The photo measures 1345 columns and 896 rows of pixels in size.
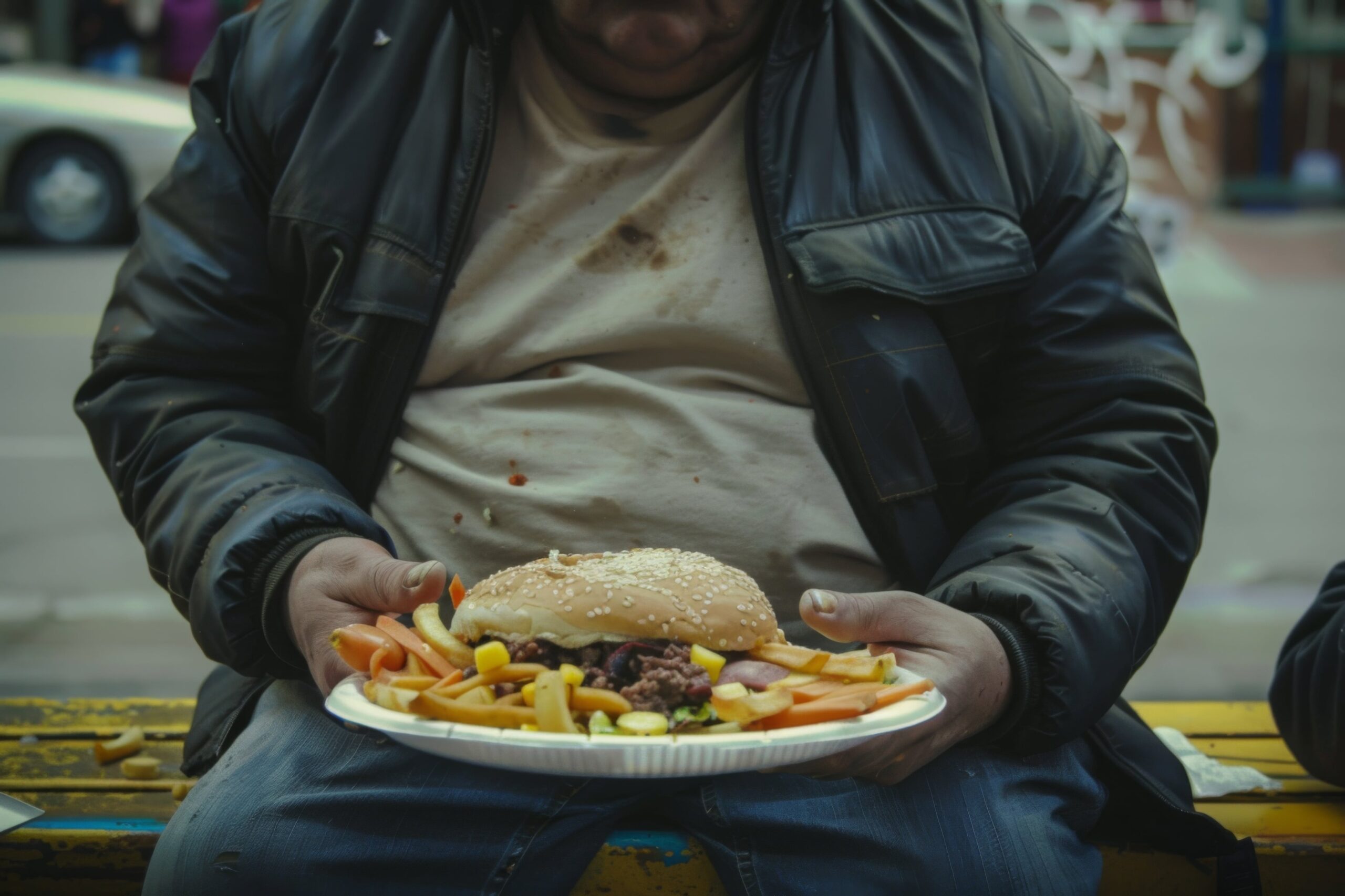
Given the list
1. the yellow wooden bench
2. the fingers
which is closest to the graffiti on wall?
the yellow wooden bench

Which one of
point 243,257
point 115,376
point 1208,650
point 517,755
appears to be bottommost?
point 1208,650

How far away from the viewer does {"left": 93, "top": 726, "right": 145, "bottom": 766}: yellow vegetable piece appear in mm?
2516

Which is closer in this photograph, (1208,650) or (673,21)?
(673,21)

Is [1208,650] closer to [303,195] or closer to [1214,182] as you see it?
[303,195]

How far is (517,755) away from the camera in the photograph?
1.57 m

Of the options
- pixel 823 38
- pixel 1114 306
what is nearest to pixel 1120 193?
pixel 1114 306

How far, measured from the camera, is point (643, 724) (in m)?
1.62

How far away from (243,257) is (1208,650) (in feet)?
10.6

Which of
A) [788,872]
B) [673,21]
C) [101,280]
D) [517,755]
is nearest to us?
[517,755]

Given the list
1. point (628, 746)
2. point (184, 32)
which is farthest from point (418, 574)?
point (184, 32)

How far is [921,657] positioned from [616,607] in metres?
0.40

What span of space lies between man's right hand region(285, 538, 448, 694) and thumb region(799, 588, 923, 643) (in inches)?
18.9

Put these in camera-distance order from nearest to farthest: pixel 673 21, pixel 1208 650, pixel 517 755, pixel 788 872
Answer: pixel 517 755
pixel 788 872
pixel 673 21
pixel 1208 650

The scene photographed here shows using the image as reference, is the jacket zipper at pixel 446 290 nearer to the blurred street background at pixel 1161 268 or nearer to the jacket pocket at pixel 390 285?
the jacket pocket at pixel 390 285
